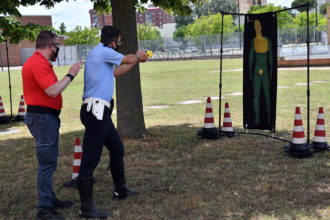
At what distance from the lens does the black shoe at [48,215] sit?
4281 millimetres

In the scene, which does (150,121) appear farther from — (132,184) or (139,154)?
(132,184)

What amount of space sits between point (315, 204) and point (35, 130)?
2976 millimetres

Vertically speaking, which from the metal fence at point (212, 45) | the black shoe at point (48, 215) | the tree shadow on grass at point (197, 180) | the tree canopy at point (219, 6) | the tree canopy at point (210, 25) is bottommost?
the tree shadow on grass at point (197, 180)

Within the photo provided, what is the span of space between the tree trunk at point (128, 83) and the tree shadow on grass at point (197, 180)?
0.32m

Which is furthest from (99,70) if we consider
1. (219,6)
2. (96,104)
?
(219,6)

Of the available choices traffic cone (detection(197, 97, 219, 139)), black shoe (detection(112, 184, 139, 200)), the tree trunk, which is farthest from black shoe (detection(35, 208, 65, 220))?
traffic cone (detection(197, 97, 219, 139))

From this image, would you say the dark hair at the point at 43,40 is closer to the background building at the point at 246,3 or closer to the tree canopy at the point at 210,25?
the tree canopy at the point at 210,25

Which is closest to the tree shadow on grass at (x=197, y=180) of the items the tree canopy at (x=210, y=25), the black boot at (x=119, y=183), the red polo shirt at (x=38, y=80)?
the black boot at (x=119, y=183)

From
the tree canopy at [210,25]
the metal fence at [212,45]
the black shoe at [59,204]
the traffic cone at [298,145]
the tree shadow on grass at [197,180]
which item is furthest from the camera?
the tree canopy at [210,25]

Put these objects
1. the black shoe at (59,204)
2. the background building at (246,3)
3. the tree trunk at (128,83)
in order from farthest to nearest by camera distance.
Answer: the background building at (246,3) → the tree trunk at (128,83) → the black shoe at (59,204)

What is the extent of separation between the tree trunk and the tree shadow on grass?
32 cm

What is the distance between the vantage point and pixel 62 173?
620 centimetres

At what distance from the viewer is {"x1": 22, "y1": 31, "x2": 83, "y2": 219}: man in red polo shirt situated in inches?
160

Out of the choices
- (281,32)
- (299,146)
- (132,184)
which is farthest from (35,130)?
(281,32)
